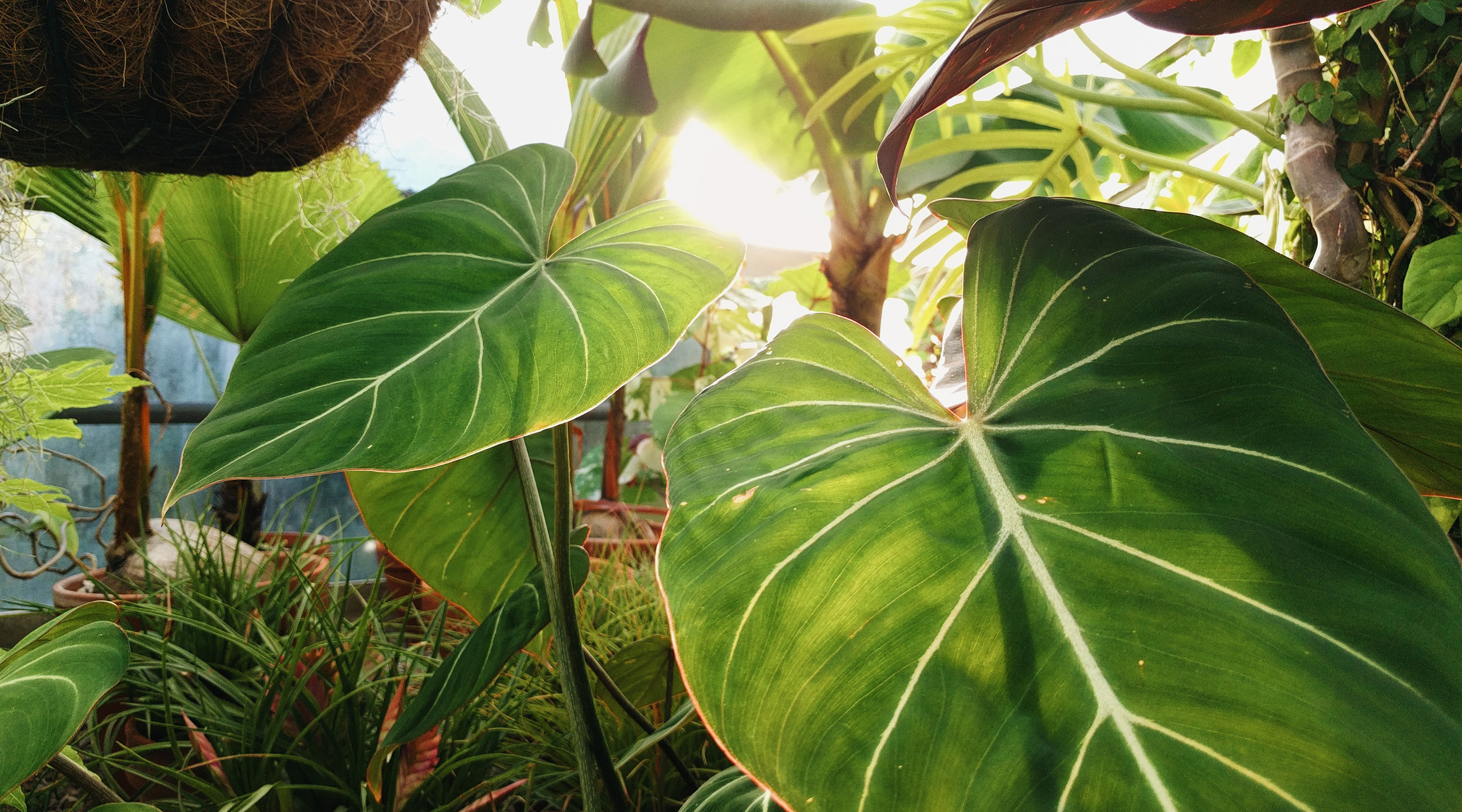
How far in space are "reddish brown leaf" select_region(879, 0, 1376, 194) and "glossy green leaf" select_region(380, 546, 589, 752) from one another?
0.37 metres

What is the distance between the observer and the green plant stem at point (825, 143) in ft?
2.76

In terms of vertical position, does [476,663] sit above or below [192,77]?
below

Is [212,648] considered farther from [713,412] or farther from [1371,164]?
[1371,164]

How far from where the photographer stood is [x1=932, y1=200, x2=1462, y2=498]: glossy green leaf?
0.40 metres

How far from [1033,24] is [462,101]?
0.82 metres

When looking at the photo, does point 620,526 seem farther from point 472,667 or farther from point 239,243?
point 472,667

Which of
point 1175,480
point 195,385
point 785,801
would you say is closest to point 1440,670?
point 1175,480

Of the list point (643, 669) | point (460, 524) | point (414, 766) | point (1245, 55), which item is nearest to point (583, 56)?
point (460, 524)

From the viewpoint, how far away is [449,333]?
1.46ft

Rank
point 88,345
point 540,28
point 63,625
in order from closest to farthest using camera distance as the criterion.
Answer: point 63,625 → point 540,28 → point 88,345

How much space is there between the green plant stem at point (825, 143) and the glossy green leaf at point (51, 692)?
73cm

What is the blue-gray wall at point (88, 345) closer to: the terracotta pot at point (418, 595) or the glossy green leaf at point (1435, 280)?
the terracotta pot at point (418, 595)

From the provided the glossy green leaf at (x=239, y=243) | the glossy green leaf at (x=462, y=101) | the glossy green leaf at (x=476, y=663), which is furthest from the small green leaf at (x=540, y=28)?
the glossy green leaf at (x=476, y=663)

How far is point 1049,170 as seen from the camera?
100 centimetres
